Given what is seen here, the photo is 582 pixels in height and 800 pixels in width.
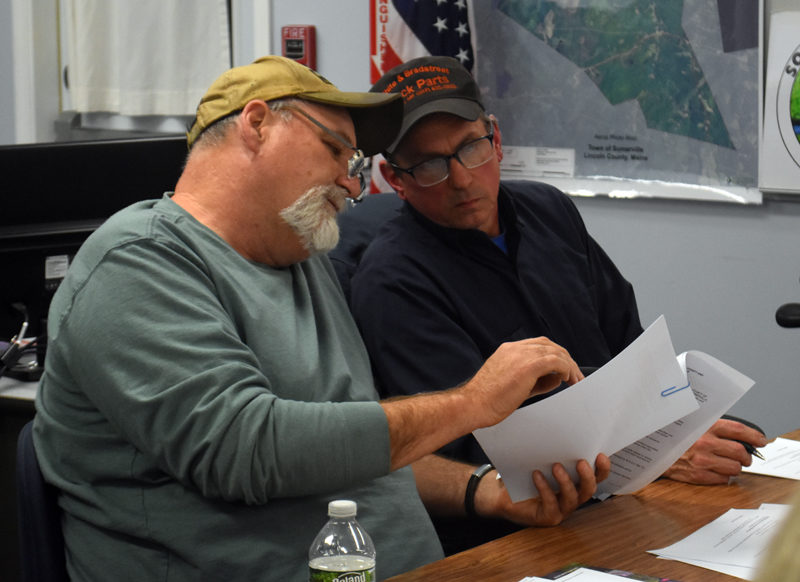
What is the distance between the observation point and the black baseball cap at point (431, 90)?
193 cm

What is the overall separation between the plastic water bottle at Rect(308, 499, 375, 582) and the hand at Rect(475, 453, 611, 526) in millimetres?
234

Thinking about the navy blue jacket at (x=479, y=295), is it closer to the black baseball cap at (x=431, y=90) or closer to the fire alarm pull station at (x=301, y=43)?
the black baseball cap at (x=431, y=90)

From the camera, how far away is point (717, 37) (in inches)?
111

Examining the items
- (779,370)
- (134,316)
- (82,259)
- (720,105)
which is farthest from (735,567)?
(720,105)

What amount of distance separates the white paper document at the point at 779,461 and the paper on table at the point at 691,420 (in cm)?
25

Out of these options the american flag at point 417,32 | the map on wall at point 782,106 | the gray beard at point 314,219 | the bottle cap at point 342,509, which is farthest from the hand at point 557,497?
the american flag at point 417,32

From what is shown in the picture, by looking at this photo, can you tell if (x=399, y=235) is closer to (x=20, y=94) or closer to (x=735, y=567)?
(x=735, y=567)

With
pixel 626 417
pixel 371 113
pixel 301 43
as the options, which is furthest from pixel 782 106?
pixel 301 43

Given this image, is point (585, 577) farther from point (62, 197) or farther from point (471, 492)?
point (62, 197)

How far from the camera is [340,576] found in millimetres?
1147

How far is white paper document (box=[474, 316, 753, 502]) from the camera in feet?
4.46

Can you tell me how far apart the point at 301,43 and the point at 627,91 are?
134 cm

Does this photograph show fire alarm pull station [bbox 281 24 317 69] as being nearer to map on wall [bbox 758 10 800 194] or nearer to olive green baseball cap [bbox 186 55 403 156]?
map on wall [bbox 758 10 800 194]

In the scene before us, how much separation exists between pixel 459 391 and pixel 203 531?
39cm
